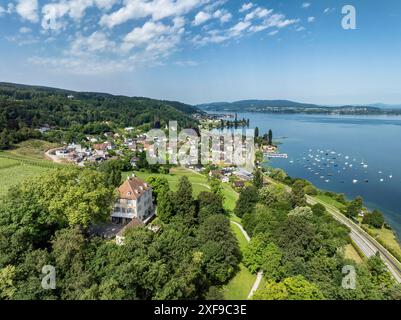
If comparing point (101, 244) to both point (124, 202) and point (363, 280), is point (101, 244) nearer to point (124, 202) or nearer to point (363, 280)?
point (124, 202)

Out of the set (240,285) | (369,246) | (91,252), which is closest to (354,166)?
(369,246)

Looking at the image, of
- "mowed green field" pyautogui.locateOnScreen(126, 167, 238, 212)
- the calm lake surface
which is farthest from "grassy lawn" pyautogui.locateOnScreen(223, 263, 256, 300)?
the calm lake surface

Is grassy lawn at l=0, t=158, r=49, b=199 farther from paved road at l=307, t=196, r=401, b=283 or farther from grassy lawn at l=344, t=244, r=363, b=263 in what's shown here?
paved road at l=307, t=196, r=401, b=283

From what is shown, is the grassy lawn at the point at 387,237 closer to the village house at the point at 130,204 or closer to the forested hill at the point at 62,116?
the village house at the point at 130,204

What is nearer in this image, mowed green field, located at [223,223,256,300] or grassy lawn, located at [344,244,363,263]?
mowed green field, located at [223,223,256,300]

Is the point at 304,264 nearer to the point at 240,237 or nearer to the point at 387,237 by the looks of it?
the point at 240,237

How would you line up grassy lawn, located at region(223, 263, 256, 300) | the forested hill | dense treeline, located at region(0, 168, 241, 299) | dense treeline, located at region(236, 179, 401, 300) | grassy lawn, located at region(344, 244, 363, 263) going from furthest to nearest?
the forested hill < grassy lawn, located at region(344, 244, 363, 263) < grassy lawn, located at region(223, 263, 256, 300) < dense treeline, located at region(236, 179, 401, 300) < dense treeline, located at region(0, 168, 241, 299)
